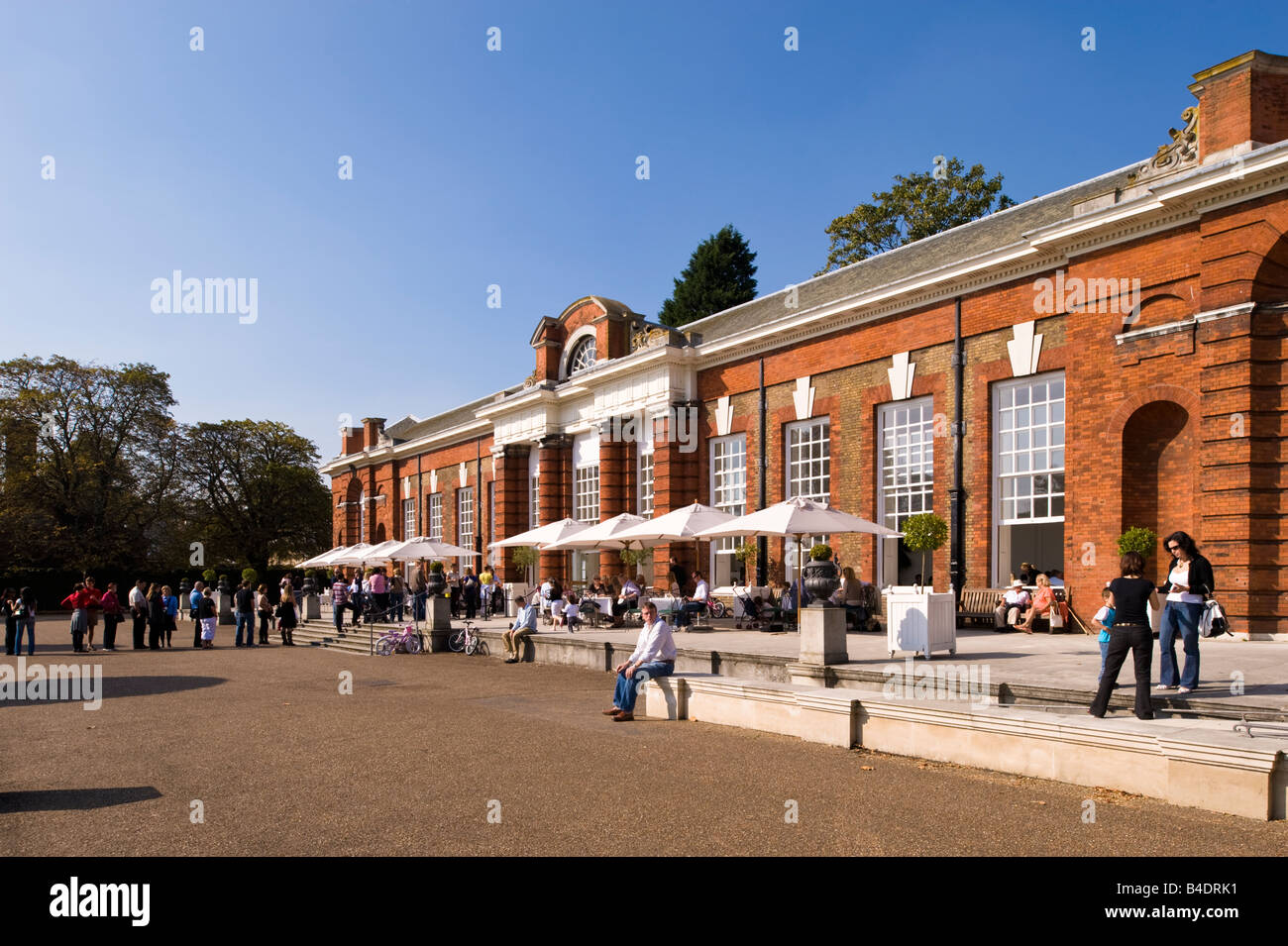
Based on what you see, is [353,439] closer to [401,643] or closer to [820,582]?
[401,643]

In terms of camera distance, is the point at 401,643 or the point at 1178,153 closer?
the point at 1178,153

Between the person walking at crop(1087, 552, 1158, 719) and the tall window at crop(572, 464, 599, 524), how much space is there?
22159 mm

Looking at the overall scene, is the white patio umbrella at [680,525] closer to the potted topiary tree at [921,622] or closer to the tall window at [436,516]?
the potted topiary tree at [921,622]

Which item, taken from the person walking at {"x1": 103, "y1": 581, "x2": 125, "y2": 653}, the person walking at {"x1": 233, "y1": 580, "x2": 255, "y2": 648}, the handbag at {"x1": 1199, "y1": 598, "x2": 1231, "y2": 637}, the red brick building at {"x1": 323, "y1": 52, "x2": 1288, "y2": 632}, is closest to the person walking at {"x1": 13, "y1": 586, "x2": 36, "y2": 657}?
the person walking at {"x1": 103, "y1": 581, "x2": 125, "y2": 653}

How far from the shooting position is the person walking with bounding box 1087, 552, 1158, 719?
26.2 feet

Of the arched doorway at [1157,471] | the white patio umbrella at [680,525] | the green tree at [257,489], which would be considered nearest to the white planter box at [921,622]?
the arched doorway at [1157,471]

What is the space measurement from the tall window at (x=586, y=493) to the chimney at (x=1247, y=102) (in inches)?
776

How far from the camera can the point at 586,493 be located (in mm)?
30766

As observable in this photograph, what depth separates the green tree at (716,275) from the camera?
53.5 m

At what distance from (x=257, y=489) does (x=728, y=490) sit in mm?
43790

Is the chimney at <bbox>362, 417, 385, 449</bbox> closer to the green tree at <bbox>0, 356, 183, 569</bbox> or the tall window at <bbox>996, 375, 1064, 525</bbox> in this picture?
the green tree at <bbox>0, 356, 183, 569</bbox>

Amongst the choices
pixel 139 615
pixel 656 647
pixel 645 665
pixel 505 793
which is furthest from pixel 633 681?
pixel 139 615
